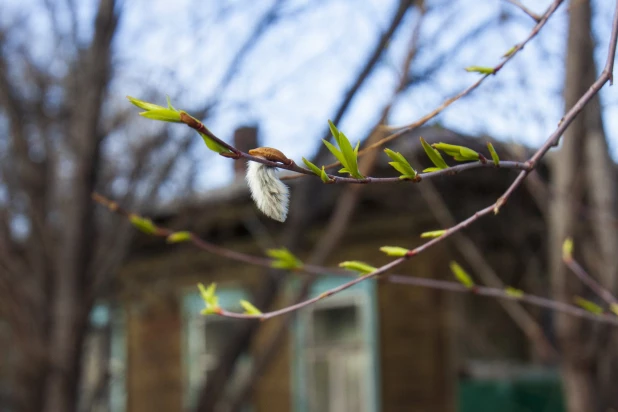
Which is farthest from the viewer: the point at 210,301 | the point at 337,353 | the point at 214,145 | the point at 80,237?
the point at 337,353

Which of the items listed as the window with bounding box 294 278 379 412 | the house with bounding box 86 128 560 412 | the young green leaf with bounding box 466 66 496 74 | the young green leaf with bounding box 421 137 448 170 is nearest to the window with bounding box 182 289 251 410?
the house with bounding box 86 128 560 412

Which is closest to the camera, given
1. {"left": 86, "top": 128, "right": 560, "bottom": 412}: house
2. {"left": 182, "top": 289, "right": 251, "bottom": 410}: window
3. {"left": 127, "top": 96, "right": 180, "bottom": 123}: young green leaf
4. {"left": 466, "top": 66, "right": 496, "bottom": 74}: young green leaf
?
{"left": 127, "top": 96, "right": 180, "bottom": 123}: young green leaf

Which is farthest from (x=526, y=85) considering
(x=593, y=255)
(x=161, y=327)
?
(x=161, y=327)

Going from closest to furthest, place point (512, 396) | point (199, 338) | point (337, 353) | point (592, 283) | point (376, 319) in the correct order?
1. point (592, 283)
2. point (512, 396)
3. point (376, 319)
4. point (337, 353)
5. point (199, 338)

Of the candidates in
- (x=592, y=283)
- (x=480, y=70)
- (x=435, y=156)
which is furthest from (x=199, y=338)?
(x=435, y=156)

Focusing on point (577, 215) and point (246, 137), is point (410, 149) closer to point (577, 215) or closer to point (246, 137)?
point (246, 137)

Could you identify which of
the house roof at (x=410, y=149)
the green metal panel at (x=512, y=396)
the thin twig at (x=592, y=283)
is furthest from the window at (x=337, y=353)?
the thin twig at (x=592, y=283)

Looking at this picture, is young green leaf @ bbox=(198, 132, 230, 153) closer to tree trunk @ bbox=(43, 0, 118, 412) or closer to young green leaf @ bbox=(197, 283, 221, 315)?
young green leaf @ bbox=(197, 283, 221, 315)
